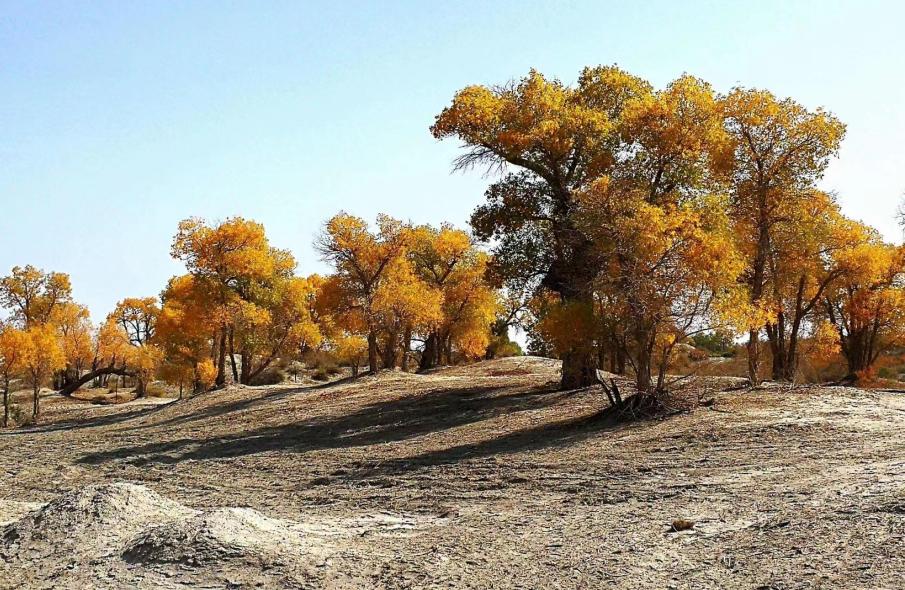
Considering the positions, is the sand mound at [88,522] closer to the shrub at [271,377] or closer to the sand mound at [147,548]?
the sand mound at [147,548]

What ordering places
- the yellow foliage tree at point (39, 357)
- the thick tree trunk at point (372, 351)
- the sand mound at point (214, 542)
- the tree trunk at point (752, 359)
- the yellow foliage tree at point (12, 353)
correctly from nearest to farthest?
the sand mound at point (214, 542) < the tree trunk at point (752, 359) < the thick tree trunk at point (372, 351) < the yellow foliage tree at point (12, 353) < the yellow foliage tree at point (39, 357)

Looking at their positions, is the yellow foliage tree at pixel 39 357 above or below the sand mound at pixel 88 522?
above

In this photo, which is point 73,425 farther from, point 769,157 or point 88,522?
point 769,157

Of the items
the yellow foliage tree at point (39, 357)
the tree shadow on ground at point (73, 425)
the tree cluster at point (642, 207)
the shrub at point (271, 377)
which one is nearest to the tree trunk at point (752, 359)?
the tree cluster at point (642, 207)

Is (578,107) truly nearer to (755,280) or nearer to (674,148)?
(674,148)

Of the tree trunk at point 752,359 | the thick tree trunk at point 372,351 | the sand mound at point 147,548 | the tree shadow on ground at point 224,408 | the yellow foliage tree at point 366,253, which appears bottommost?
the sand mound at point 147,548

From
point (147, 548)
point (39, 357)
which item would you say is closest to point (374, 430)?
point (147, 548)

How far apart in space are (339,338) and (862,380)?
1056 inches

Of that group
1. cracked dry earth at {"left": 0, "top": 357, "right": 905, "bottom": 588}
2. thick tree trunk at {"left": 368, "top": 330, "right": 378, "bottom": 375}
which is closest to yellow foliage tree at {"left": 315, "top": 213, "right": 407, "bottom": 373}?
thick tree trunk at {"left": 368, "top": 330, "right": 378, "bottom": 375}

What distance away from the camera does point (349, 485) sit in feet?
46.2

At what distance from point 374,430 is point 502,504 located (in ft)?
34.6

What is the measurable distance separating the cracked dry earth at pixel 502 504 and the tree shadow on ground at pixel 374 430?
0.52 ft

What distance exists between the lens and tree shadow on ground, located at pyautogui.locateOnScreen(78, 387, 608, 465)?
1933 centimetres

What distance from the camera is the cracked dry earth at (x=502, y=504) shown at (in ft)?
26.1
